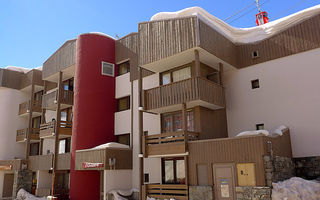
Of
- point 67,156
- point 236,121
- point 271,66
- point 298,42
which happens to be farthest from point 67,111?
point 298,42

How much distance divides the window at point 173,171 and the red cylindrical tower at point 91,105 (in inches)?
250

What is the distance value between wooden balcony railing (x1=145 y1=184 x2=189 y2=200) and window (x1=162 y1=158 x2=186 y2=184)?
1.33 metres

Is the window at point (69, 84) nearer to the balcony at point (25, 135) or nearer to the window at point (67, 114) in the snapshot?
the window at point (67, 114)

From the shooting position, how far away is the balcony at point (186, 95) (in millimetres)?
19375

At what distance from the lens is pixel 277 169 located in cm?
1652

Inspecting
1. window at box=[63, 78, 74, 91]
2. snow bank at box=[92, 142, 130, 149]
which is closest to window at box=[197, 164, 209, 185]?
snow bank at box=[92, 142, 130, 149]

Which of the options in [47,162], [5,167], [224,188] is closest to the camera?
[224,188]

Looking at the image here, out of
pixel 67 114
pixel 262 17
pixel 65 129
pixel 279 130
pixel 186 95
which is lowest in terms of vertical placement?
pixel 279 130

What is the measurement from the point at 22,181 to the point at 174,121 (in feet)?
61.4

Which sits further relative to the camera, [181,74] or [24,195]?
[24,195]

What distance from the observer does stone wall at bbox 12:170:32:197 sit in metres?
31.2

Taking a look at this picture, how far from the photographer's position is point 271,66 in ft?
68.2

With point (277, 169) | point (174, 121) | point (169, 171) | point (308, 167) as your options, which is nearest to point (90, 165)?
point (169, 171)

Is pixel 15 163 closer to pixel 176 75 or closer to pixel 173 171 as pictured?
pixel 173 171
